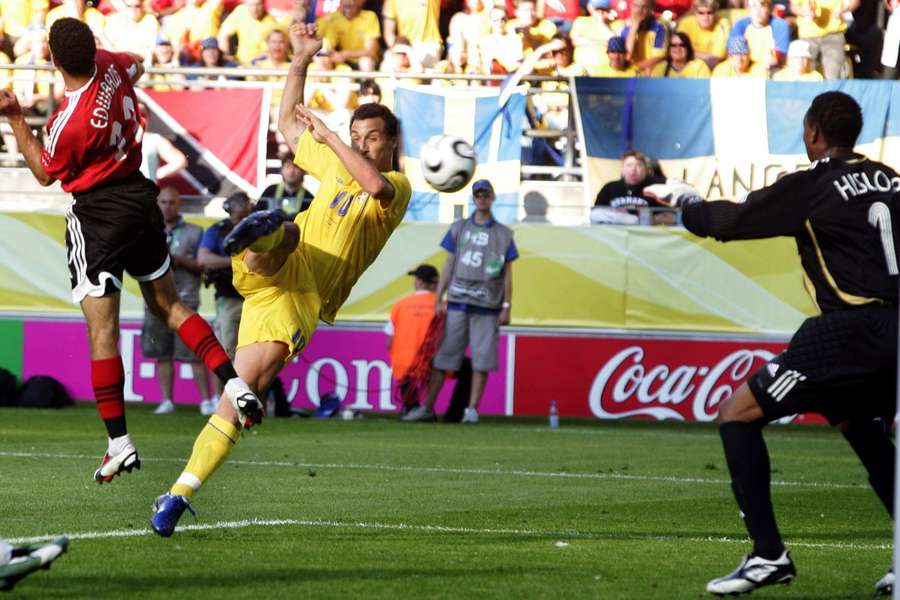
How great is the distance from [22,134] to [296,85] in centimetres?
156

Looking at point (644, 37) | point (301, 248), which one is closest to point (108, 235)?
point (301, 248)

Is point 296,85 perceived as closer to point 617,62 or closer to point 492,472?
point 492,472

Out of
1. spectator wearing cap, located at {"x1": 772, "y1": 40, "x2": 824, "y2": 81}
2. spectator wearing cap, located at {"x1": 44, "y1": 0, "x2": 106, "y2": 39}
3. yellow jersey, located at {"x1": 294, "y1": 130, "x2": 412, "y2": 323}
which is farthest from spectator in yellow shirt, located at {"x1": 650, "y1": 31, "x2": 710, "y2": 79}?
yellow jersey, located at {"x1": 294, "y1": 130, "x2": 412, "y2": 323}

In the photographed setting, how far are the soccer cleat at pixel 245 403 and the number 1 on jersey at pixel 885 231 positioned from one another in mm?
3173

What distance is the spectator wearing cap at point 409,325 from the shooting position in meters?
18.2

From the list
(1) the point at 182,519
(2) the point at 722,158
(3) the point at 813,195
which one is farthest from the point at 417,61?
(3) the point at 813,195

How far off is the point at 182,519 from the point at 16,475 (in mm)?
2499

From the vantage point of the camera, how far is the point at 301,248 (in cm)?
882

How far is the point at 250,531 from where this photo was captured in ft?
27.2

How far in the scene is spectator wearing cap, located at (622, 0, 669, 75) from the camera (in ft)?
68.9

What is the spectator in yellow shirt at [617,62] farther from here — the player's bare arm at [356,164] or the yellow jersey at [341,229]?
the player's bare arm at [356,164]

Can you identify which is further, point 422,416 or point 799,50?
point 799,50

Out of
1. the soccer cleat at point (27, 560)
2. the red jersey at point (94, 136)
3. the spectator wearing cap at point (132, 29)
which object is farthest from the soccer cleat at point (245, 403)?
the spectator wearing cap at point (132, 29)

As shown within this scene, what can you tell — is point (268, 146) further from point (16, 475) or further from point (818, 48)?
point (16, 475)
